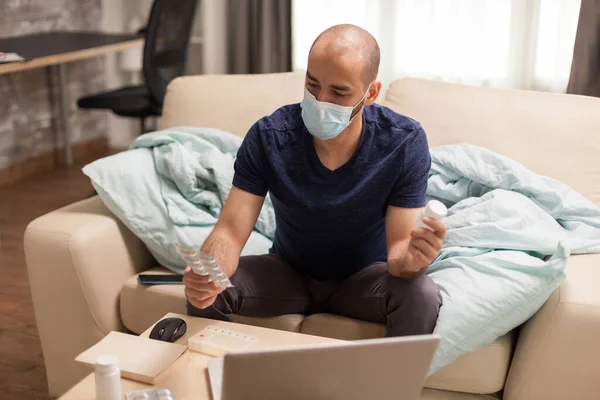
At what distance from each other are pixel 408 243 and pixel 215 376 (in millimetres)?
513

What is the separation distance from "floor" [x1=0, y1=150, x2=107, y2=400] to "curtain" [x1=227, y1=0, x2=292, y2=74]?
3.54ft

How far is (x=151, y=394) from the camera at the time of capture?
137cm

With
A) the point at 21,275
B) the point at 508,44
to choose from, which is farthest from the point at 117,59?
the point at 508,44

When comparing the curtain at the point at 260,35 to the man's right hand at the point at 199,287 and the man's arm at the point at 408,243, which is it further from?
the man's right hand at the point at 199,287

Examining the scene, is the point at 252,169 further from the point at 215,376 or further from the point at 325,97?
the point at 215,376

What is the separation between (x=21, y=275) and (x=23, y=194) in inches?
41.2

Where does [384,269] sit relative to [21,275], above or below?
above

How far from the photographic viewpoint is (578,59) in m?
3.24

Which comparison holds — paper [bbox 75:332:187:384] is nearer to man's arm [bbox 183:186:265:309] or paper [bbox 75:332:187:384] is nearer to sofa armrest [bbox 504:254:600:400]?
man's arm [bbox 183:186:265:309]

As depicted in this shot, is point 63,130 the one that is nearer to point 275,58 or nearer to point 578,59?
point 275,58

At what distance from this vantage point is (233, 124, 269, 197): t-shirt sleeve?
1.87 metres

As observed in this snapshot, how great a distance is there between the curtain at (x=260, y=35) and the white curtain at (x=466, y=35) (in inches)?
2.5

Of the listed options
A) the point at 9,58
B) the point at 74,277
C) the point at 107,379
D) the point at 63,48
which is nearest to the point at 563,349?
the point at 107,379

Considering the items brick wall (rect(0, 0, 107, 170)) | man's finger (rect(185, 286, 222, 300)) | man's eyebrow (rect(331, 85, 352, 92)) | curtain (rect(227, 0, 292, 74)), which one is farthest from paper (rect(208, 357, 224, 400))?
brick wall (rect(0, 0, 107, 170))
